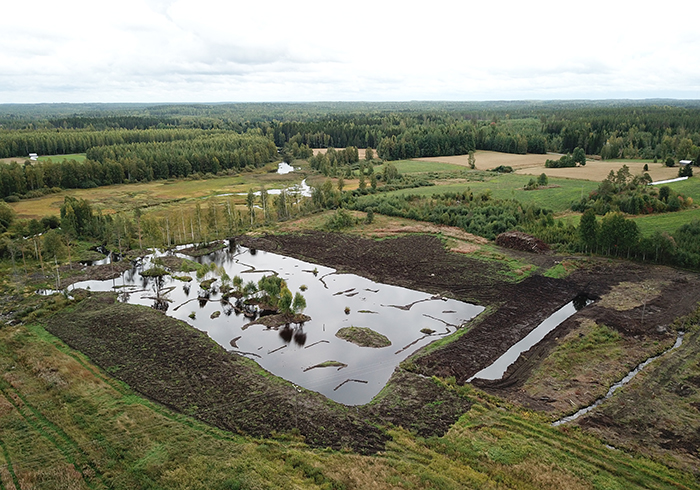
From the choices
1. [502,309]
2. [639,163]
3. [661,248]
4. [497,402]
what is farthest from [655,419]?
[639,163]

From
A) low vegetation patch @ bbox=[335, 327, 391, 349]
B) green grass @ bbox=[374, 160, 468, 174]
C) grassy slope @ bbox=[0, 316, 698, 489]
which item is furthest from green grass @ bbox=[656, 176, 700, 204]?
grassy slope @ bbox=[0, 316, 698, 489]

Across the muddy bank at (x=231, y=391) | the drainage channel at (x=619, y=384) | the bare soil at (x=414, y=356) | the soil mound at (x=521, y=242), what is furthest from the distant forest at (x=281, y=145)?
the drainage channel at (x=619, y=384)

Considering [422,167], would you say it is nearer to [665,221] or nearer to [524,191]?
[524,191]

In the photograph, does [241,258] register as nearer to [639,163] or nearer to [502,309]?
[502,309]

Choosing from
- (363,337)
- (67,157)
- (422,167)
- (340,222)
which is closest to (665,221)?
(340,222)

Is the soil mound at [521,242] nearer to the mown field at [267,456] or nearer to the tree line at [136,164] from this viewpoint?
the mown field at [267,456]

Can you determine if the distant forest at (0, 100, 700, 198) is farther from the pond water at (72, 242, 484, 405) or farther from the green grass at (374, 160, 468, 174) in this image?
the pond water at (72, 242, 484, 405)
